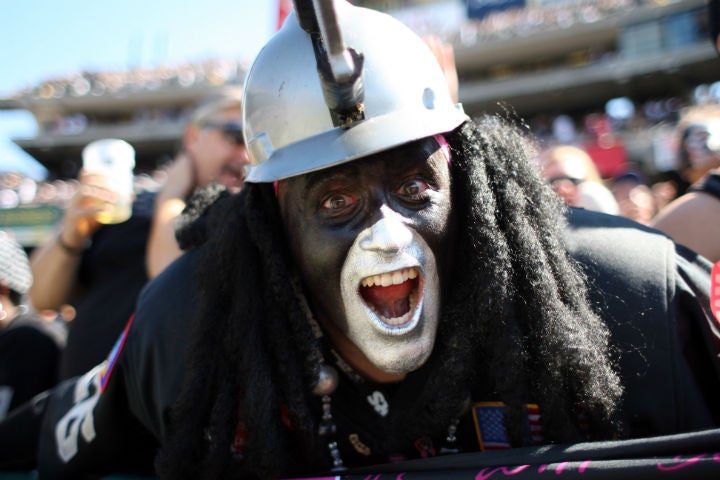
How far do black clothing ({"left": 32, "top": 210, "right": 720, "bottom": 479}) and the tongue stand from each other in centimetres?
21

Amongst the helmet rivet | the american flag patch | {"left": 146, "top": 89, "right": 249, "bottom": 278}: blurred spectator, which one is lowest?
the american flag patch

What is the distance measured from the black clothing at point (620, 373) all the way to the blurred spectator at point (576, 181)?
1439 millimetres

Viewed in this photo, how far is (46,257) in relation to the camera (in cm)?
293

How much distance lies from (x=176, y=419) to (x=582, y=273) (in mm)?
1169

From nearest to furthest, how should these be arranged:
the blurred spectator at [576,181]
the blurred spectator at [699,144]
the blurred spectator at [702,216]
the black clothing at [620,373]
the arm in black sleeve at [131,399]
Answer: the black clothing at [620,373], the arm in black sleeve at [131,399], the blurred spectator at [702,216], the blurred spectator at [699,144], the blurred spectator at [576,181]

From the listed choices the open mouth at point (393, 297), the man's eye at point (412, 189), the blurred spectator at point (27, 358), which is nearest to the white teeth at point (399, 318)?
the open mouth at point (393, 297)

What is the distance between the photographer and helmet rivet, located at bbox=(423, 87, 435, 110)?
182 centimetres

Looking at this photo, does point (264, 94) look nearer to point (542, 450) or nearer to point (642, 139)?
point (542, 450)

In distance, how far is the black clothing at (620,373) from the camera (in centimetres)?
161

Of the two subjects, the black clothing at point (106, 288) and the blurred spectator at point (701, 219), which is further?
the black clothing at point (106, 288)

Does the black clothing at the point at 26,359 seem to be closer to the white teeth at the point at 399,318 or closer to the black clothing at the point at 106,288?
the black clothing at the point at 106,288

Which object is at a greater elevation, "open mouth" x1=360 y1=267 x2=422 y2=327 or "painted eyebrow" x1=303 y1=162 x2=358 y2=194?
"painted eyebrow" x1=303 y1=162 x2=358 y2=194

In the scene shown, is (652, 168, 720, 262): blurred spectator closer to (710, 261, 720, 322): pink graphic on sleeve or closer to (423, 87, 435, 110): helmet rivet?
(710, 261, 720, 322): pink graphic on sleeve

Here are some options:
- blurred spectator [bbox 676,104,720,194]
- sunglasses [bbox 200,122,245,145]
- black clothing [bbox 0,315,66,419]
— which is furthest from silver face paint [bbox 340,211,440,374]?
black clothing [bbox 0,315,66,419]
